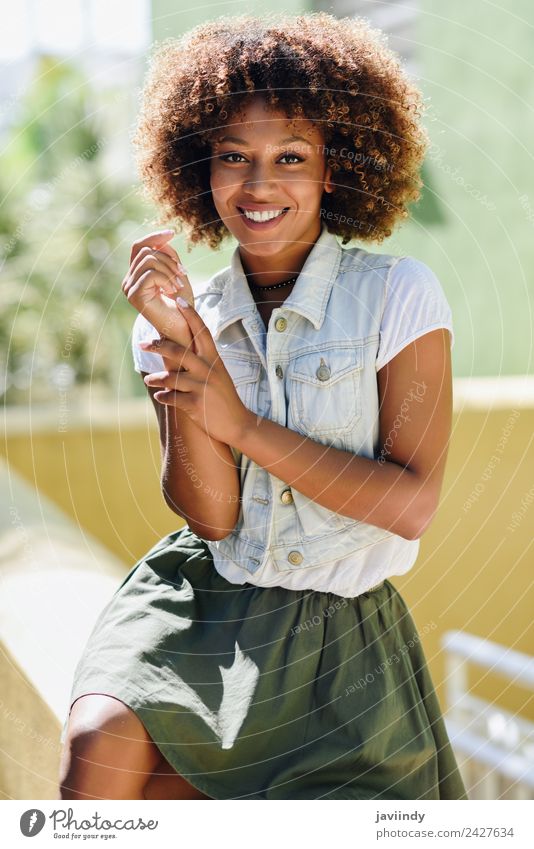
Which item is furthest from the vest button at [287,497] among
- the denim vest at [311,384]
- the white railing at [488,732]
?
the white railing at [488,732]

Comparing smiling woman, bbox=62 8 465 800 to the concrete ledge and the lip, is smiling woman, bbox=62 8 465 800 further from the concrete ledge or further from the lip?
the concrete ledge

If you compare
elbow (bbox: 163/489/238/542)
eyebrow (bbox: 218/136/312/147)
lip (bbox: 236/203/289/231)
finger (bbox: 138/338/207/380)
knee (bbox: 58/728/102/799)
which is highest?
eyebrow (bbox: 218/136/312/147)

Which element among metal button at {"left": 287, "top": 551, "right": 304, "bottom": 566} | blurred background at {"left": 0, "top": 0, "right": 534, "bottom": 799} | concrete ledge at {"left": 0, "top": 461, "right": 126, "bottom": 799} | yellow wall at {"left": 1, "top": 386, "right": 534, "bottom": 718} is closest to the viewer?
metal button at {"left": 287, "top": 551, "right": 304, "bottom": 566}

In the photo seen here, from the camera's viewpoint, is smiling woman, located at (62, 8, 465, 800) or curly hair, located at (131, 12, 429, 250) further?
curly hair, located at (131, 12, 429, 250)

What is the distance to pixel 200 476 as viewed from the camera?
3.95 feet

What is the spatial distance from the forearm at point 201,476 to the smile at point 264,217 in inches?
9.2

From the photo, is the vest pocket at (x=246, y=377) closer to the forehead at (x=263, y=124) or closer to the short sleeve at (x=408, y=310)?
the short sleeve at (x=408, y=310)

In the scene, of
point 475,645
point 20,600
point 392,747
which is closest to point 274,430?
point 392,747

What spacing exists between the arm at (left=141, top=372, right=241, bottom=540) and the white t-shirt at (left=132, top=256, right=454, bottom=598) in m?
0.06

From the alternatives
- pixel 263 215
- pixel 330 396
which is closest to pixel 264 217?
pixel 263 215

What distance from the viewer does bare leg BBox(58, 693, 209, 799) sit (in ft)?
3.55

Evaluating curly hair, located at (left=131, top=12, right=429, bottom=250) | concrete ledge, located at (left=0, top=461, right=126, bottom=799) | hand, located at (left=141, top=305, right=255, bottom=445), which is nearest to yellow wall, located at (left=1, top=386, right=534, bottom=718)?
concrete ledge, located at (left=0, top=461, right=126, bottom=799)
